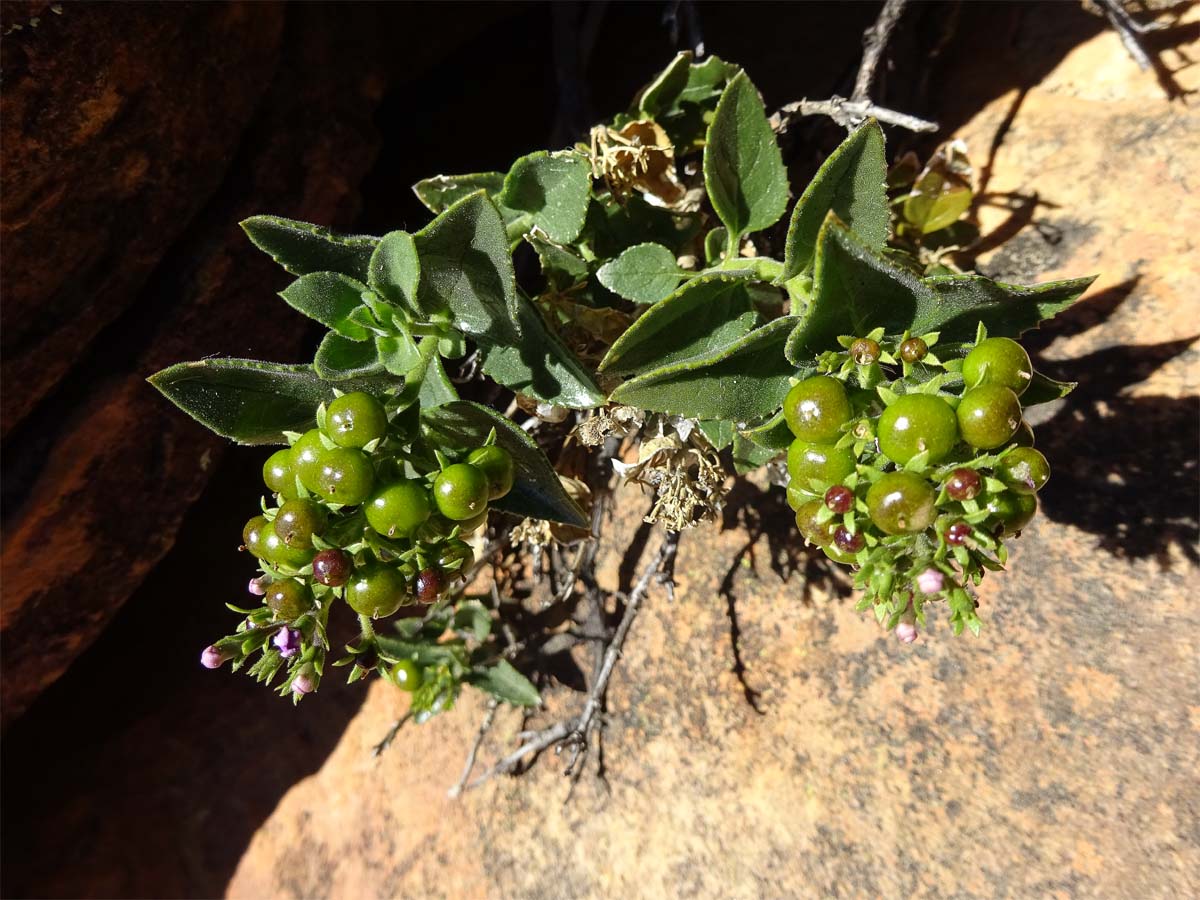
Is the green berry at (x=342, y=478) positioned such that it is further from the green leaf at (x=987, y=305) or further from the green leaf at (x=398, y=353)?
the green leaf at (x=987, y=305)

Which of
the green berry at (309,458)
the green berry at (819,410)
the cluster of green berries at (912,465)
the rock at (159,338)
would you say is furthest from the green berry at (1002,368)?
the rock at (159,338)

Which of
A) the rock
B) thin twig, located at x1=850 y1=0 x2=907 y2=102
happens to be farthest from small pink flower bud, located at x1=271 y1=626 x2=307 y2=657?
thin twig, located at x1=850 y1=0 x2=907 y2=102

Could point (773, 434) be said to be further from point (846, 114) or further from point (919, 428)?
point (846, 114)

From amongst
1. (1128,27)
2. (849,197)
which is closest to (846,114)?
(849,197)

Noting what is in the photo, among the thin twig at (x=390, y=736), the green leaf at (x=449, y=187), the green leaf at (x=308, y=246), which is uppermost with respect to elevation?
the green leaf at (x=308, y=246)

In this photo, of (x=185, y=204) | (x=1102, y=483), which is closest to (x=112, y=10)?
(x=185, y=204)

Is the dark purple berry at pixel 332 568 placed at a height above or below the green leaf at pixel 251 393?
below
